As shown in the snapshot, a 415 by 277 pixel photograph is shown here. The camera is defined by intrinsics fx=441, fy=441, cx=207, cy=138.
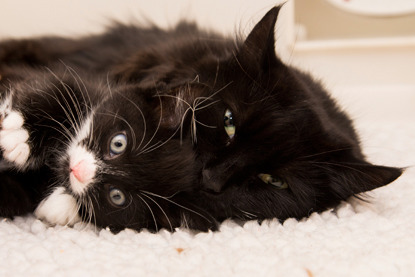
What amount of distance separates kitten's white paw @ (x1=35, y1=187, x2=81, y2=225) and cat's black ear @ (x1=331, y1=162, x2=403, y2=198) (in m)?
0.71

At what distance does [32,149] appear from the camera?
47.6 inches

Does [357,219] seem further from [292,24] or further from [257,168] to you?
[292,24]

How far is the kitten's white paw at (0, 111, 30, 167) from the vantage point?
1.15m

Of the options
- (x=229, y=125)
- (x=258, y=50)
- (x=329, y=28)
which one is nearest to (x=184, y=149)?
(x=229, y=125)

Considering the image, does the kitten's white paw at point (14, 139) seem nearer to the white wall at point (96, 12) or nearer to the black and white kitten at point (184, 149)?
the black and white kitten at point (184, 149)

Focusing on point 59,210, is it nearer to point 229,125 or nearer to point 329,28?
point 229,125

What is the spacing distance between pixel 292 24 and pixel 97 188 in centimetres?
201

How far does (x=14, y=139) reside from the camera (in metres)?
1.16

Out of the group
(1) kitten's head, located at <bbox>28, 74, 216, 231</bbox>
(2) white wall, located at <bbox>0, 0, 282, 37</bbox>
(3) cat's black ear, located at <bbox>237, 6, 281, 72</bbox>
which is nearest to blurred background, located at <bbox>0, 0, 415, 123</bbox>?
(2) white wall, located at <bbox>0, 0, 282, 37</bbox>

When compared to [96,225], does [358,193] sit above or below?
above

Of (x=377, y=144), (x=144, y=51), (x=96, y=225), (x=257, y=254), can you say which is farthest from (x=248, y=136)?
(x=377, y=144)

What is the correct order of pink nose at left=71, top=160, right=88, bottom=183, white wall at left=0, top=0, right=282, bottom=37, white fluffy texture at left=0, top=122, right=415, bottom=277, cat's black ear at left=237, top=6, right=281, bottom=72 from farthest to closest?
white wall at left=0, top=0, right=282, bottom=37 < cat's black ear at left=237, top=6, right=281, bottom=72 < pink nose at left=71, top=160, right=88, bottom=183 < white fluffy texture at left=0, top=122, right=415, bottom=277

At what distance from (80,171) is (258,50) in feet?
1.93

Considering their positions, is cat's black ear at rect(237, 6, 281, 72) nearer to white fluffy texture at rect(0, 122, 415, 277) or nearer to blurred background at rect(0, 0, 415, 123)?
white fluffy texture at rect(0, 122, 415, 277)
